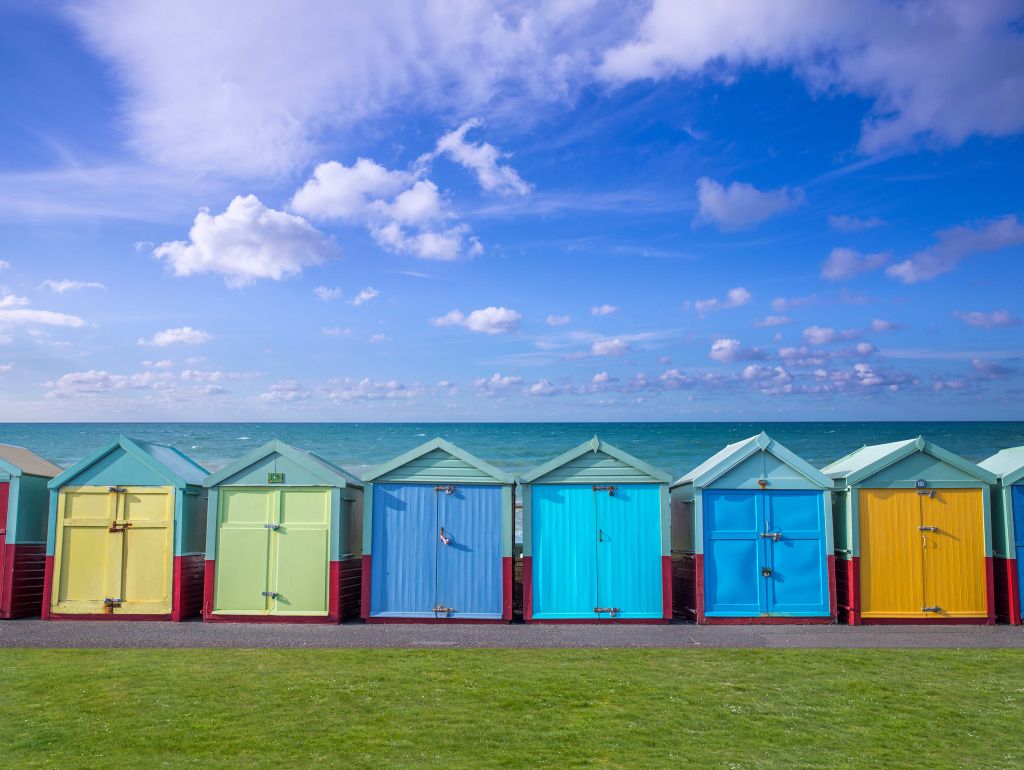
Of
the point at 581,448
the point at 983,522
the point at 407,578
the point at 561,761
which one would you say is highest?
the point at 581,448

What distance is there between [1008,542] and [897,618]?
2.18 metres

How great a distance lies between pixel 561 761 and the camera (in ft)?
25.7

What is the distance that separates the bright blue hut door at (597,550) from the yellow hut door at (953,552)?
4.32 meters

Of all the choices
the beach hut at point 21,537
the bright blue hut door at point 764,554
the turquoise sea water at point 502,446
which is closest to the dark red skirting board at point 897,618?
the bright blue hut door at point 764,554

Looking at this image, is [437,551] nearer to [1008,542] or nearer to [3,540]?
[3,540]

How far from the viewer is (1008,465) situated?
14891mm

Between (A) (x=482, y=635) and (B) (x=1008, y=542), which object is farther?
(B) (x=1008, y=542)

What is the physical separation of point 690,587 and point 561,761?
292 inches

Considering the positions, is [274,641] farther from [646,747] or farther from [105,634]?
[646,747]

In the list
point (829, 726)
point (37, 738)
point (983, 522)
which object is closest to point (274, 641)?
point (37, 738)

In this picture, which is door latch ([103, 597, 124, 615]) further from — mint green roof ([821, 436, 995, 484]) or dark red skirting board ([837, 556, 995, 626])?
mint green roof ([821, 436, 995, 484])

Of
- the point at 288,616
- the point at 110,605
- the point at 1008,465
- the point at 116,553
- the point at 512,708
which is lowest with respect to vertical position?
the point at 512,708

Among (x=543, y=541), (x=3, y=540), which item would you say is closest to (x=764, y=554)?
(x=543, y=541)

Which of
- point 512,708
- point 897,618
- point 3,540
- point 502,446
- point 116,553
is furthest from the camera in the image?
point 502,446
